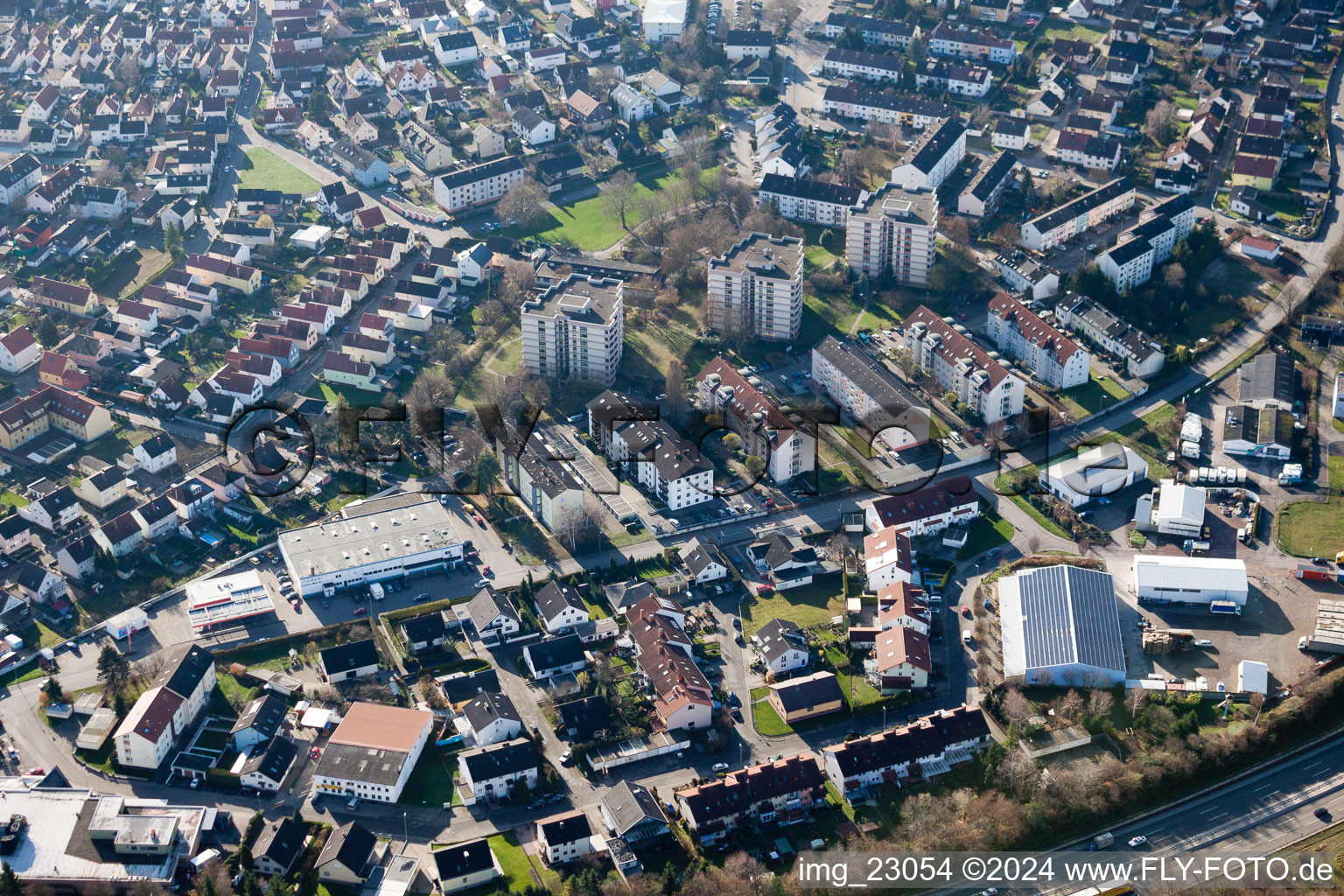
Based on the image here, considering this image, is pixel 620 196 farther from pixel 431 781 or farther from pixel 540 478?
pixel 431 781

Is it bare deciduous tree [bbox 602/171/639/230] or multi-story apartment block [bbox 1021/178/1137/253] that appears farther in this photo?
bare deciduous tree [bbox 602/171/639/230]

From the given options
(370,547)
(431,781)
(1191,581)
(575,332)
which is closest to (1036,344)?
(1191,581)

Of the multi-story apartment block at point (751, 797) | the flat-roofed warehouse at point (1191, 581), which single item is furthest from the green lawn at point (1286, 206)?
the multi-story apartment block at point (751, 797)

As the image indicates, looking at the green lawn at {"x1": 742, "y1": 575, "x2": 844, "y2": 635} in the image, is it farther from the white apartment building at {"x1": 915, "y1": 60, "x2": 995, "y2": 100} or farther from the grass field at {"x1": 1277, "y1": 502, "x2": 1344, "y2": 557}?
the white apartment building at {"x1": 915, "y1": 60, "x2": 995, "y2": 100}

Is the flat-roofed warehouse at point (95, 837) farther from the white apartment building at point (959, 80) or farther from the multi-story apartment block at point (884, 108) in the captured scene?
the white apartment building at point (959, 80)

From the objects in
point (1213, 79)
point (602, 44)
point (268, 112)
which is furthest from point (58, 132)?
point (1213, 79)

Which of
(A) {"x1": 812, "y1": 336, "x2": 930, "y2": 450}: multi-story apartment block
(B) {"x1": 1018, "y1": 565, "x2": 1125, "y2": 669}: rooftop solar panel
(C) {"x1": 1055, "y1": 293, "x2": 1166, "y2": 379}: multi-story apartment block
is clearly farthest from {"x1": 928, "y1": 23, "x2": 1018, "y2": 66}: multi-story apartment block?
(B) {"x1": 1018, "y1": 565, "x2": 1125, "y2": 669}: rooftop solar panel
